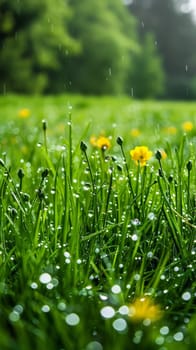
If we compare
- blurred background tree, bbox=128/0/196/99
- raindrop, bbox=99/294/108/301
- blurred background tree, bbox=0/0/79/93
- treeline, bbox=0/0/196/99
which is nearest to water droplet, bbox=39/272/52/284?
raindrop, bbox=99/294/108/301

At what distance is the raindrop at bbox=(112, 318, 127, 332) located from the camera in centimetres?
100

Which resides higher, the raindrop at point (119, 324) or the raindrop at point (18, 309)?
the raindrop at point (119, 324)

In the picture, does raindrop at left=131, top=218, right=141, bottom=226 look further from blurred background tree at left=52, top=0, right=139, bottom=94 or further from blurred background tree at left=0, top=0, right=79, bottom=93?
blurred background tree at left=52, top=0, right=139, bottom=94

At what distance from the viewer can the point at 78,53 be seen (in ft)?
97.7

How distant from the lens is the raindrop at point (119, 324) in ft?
3.29

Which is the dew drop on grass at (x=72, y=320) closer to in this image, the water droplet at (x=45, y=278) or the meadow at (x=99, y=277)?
the meadow at (x=99, y=277)

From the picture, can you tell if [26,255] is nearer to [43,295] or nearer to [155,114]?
[43,295]

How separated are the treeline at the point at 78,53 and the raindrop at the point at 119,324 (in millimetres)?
18205

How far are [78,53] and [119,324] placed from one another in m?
29.4

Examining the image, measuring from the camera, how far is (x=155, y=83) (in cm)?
4144

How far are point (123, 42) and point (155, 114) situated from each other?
22244 mm

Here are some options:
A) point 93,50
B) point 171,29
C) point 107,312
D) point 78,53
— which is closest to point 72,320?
point 107,312

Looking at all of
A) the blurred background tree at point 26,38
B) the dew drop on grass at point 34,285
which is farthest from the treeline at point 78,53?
the dew drop on grass at point 34,285

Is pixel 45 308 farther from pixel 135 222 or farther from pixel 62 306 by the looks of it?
pixel 135 222
